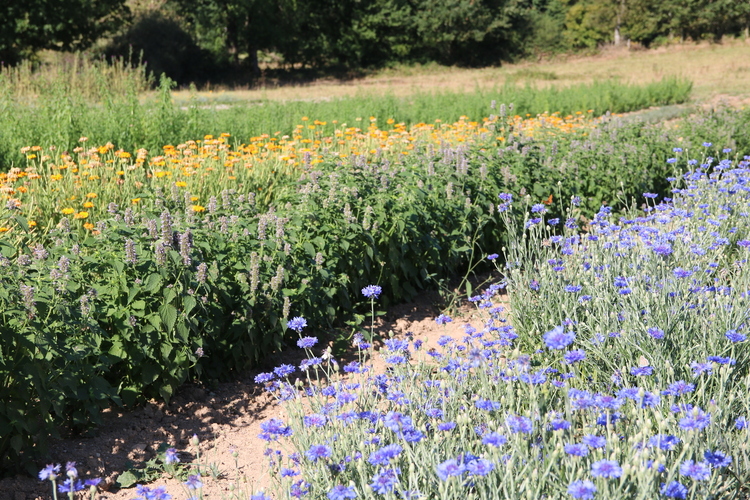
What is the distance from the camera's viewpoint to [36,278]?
10.3ft

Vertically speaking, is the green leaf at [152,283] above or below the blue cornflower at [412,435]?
above

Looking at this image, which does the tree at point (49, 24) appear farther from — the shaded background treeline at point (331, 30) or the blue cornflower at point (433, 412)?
the blue cornflower at point (433, 412)

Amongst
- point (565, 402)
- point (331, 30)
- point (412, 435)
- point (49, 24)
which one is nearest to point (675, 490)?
point (565, 402)

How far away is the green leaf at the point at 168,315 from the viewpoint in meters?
3.36

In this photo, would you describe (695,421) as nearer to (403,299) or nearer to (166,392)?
(166,392)

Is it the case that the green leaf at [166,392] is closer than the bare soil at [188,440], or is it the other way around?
the bare soil at [188,440]

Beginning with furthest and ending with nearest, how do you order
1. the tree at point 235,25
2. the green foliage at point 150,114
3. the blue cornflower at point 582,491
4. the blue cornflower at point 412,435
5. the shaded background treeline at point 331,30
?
the tree at point 235,25 → the shaded background treeline at point 331,30 → the green foliage at point 150,114 → the blue cornflower at point 412,435 → the blue cornflower at point 582,491

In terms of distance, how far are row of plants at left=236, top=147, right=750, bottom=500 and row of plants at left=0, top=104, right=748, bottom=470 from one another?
2.22 feet

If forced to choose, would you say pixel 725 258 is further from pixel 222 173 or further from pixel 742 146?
pixel 742 146

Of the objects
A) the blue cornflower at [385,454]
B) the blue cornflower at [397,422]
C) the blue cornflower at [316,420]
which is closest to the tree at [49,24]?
the blue cornflower at [316,420]

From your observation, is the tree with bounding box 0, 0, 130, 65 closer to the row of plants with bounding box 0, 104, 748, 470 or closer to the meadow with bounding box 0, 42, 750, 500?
the meadow with bounding box 0, 42, 750, 500

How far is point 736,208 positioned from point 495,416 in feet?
10.6

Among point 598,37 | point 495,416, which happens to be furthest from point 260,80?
point 495,416

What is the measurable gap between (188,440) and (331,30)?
116ft
